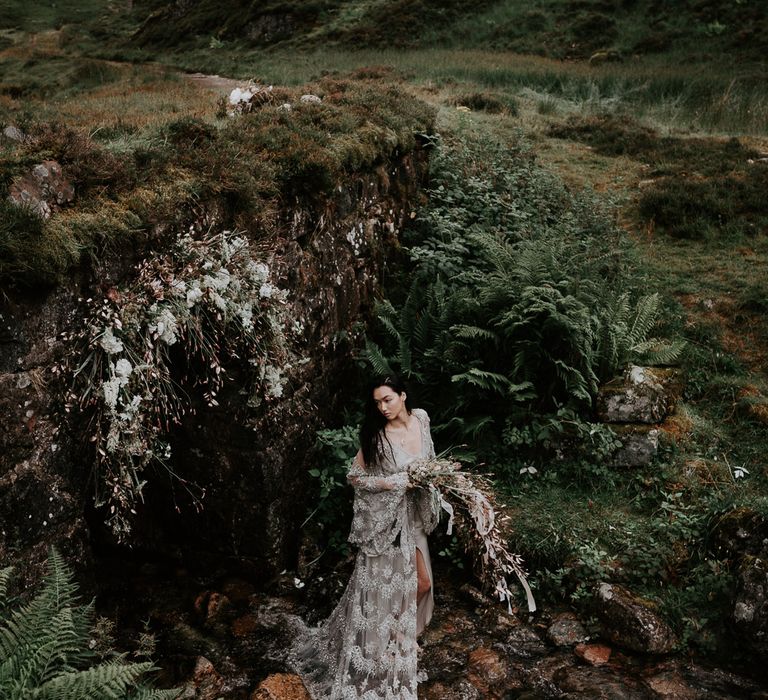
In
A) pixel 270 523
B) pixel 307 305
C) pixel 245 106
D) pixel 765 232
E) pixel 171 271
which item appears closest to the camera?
pixel 171 271

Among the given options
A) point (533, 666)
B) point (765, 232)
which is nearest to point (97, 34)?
point (765, 232)

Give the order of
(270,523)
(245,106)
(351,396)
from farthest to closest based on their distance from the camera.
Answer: (245,106), (351,396), (270,523)

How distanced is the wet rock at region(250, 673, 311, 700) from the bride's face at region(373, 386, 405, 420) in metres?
1.86

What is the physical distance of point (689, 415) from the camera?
246 inches

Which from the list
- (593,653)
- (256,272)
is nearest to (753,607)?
(593,653)

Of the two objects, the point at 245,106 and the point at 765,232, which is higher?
the point at 245,106

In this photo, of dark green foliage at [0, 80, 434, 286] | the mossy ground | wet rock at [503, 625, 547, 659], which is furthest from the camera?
wet rock at [503, 625, 547, 659]

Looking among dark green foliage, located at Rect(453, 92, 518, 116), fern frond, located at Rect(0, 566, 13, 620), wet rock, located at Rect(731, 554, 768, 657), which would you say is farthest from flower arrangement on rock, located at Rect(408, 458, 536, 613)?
dark green foliage, located at Rect(453, 92, 518, 116)

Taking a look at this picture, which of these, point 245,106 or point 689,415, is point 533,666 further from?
point 245,106

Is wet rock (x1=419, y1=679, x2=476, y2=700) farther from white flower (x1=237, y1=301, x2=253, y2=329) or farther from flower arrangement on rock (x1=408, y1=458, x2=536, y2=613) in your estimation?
white flower (x1=237, y1=301, x2=253, y2=329)

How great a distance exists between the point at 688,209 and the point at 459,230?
4.35m

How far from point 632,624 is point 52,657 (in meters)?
3.62

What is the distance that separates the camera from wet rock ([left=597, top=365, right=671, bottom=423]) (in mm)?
5992

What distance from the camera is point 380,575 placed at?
4.46 meters
